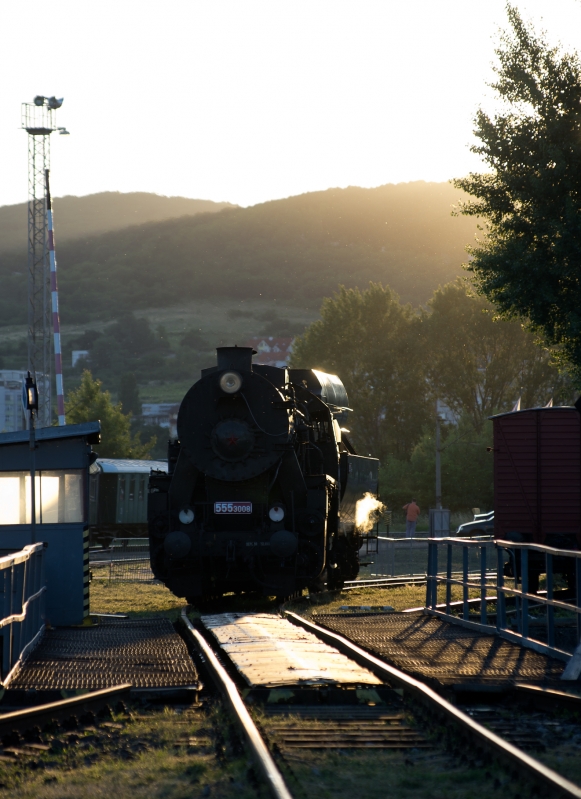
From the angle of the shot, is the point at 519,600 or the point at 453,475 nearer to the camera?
the point at 519,600

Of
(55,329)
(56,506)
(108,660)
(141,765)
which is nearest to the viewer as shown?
(141,765)

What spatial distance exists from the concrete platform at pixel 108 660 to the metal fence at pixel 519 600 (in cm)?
358

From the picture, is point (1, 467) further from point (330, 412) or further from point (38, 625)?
point (330, 412)

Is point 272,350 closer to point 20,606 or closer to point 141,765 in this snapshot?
point 20,606

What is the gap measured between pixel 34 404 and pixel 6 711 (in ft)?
18.8

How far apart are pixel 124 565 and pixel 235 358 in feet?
53.4

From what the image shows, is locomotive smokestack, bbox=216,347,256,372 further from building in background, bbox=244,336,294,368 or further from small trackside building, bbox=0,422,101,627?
building in background, bbox=244,336,294,368

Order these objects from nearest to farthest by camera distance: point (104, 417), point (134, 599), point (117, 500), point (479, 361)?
point (134, 599) → point (117, 500) → point (104, 417) → point (479, 361)

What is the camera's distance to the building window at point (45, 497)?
15.1 m

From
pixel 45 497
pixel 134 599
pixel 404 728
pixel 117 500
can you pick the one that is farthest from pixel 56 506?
pixel 117 500

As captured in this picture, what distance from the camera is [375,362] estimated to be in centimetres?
7012

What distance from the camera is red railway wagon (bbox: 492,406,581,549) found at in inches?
765

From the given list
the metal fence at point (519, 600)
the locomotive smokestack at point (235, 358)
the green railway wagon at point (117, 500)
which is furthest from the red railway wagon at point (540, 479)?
the green railway wagon at point (117, 500)

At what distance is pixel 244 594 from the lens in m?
19.7
